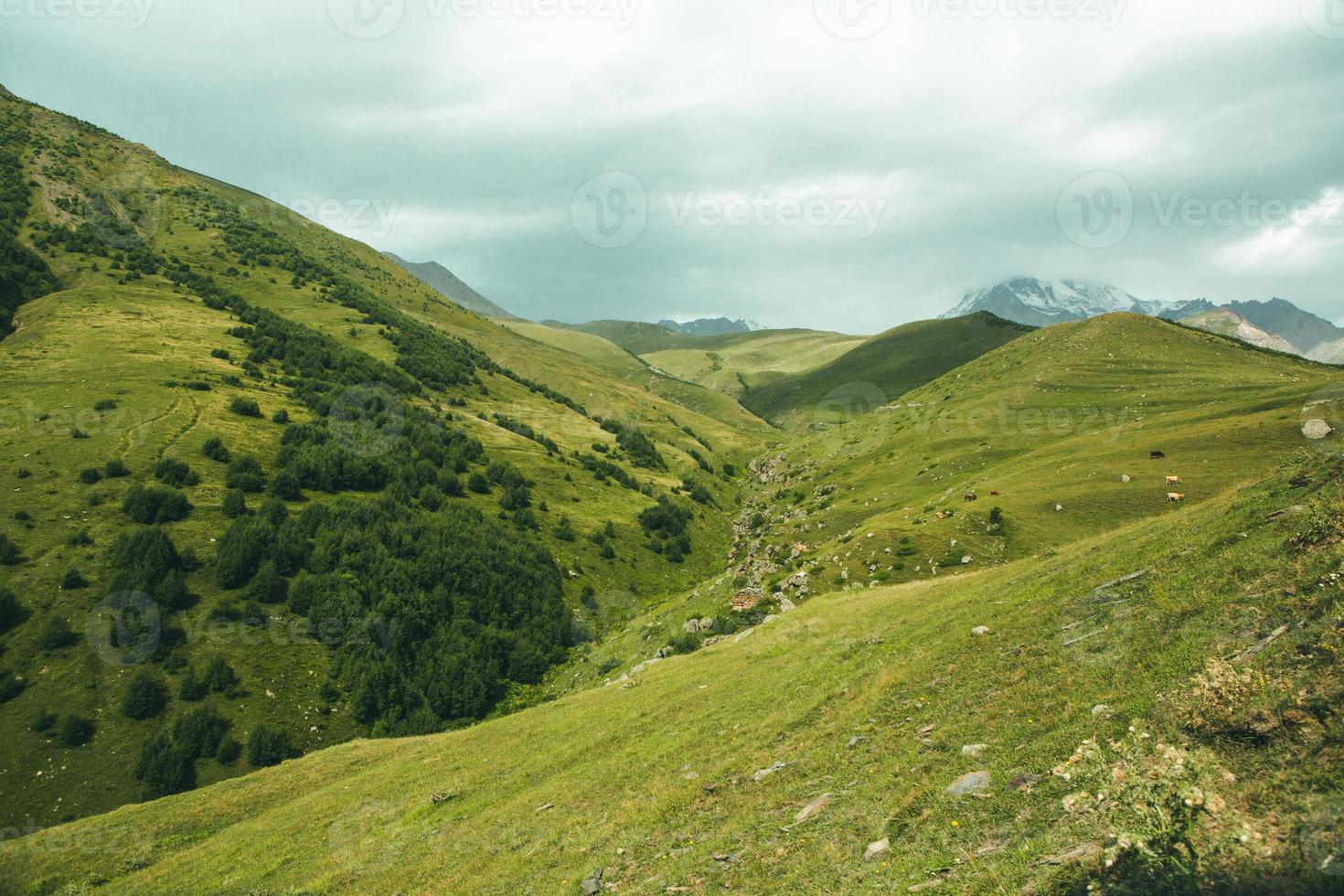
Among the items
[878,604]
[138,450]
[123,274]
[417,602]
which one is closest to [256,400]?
[138,450]

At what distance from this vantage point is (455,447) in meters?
114

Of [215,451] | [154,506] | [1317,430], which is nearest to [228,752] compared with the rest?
[154,506]

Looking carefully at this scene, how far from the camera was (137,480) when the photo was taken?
7094cm

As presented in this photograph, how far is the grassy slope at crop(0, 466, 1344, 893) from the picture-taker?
9102 mm

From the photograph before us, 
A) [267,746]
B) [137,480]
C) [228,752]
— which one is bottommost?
[228,752]

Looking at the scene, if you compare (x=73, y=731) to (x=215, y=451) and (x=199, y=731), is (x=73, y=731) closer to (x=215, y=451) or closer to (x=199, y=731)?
(x=199, y=731)

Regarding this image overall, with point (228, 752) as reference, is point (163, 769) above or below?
above

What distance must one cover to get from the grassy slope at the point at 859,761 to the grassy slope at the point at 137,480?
21.2 m

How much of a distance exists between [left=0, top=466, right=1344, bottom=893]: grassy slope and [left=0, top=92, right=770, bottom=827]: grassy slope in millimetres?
21156

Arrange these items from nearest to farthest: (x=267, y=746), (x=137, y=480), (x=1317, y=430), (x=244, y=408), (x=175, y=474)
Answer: (x=1317, y=430), (x=267, y=746), (x=137, y=480), (x=175, y=474), (x=244, y=408)

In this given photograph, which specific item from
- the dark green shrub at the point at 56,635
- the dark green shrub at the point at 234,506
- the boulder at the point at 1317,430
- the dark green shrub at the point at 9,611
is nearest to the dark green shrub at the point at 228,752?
the dark green shrub at the point at 56,635

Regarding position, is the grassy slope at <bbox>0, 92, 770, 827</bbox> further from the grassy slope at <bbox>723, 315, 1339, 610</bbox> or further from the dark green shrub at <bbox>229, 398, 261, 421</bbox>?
the grassy slope at <bbox>723, 315, 1339, 610</bbox>

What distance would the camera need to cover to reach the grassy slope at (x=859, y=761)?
29.9ft

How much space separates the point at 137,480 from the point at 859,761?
8953 cm
